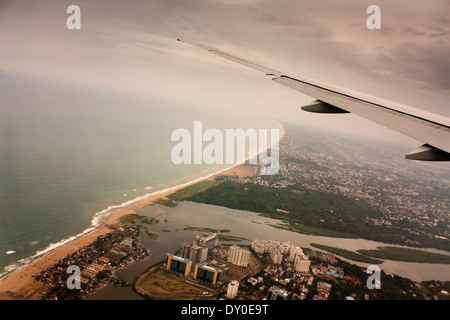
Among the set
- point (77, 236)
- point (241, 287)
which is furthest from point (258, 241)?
point (77, 236)

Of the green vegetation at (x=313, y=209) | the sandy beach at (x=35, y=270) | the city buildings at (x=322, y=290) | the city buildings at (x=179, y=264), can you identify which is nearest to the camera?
the sandy beach at (x=35, y=270)

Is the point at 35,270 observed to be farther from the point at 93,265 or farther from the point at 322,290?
the point at 322,290

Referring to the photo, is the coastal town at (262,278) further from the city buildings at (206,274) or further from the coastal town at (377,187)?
the coastal town at (377,187)

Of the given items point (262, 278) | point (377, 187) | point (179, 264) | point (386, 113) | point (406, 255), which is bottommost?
point (406, 255)

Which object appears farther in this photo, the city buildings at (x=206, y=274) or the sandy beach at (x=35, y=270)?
the city buildings at (x=206, y=274)

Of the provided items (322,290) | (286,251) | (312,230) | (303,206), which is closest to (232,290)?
(322,290)

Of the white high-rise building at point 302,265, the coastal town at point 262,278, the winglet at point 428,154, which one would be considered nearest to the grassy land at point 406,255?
the coastal town at point 262,278

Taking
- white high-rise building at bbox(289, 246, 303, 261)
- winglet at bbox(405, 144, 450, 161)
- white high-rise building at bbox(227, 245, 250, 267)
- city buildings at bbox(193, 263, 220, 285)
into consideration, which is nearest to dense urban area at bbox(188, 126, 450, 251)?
white high-rise building at bbox(289, 246, 303, 261)
